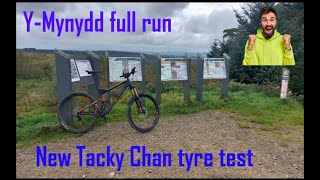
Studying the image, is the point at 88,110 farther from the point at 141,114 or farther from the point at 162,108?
the point at 162,108

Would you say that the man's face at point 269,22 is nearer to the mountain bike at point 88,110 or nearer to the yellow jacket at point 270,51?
the yellow jacket at point 270,51

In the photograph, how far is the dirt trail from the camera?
10.4 feet

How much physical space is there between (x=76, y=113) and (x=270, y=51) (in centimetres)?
477

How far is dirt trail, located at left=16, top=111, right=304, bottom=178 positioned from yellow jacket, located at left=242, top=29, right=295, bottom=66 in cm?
176

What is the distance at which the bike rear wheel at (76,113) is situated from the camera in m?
4.55

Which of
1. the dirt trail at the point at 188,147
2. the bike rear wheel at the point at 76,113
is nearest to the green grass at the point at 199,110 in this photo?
the bike rear wheel at the point at 76,113

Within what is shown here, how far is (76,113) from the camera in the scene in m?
4.61

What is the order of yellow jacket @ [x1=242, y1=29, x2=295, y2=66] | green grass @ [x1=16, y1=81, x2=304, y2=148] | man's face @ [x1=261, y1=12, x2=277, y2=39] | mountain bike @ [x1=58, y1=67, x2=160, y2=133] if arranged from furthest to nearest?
yellow jacket @ [x1=242, y1=29, x2=295, y2=66] < man's face @ [x1=261, y1=12, x2=277, y2=39] < mountain bike @ [x1=58, y1=67, x2=160, y2=133] < green grass @ [x1=16, y1=81, x2=304, y2=148]

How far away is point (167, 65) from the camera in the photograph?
650 cm

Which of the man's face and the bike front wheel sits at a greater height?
the man's face

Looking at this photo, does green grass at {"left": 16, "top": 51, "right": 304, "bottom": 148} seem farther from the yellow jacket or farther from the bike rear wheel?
the yellow jacket

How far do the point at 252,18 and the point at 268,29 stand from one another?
5.21 metres

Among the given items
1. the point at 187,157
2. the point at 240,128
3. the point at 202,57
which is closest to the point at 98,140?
the point at 187,157

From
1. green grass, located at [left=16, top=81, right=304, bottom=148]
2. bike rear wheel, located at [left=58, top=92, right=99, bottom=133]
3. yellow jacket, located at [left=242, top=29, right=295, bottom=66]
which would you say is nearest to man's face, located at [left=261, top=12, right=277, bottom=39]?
yellow jacket, located at [left=242, top=29, right=295, bottom=66]
